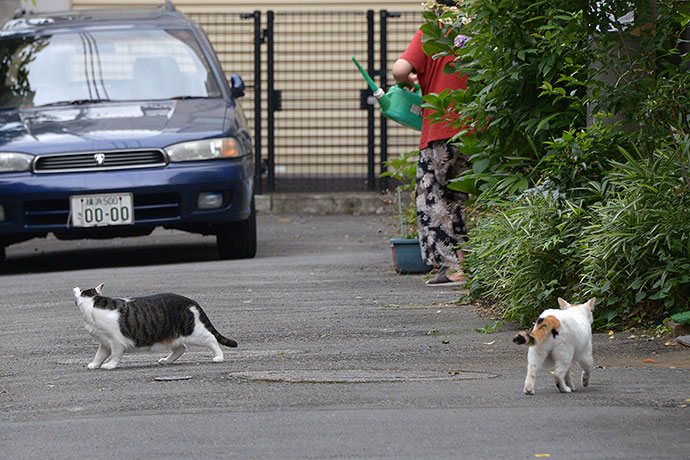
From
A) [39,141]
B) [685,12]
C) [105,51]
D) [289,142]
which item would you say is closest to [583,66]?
[685,12]

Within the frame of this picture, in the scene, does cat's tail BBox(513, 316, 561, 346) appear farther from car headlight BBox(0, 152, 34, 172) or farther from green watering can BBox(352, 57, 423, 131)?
car headlight BBox(0, 152, 34, 172)

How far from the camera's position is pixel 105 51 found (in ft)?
32.1

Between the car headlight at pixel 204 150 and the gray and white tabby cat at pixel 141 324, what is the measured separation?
11.8 feet

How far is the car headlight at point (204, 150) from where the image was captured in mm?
8531

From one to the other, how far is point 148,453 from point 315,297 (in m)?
3.44

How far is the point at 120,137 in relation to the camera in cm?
855

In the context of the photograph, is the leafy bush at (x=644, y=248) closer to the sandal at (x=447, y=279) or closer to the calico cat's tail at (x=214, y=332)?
the calico cat's tail at (x=214, y=332)

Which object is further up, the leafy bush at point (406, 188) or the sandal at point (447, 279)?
the leafy bush at point (406, 188)

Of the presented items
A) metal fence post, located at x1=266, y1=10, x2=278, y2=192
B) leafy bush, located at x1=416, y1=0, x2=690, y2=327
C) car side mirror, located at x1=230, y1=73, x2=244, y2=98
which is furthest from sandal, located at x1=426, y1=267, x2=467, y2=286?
metal fence post, located at x1=266, y1=10, x2=278, y2=192

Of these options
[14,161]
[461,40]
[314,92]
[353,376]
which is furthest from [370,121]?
[353,376]

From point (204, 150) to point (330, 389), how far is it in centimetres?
448

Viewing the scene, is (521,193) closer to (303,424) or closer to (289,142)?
(303,424)

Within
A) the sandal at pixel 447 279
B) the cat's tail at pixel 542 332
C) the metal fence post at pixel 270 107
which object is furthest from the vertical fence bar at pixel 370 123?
the cat's tail at pixel 542 332

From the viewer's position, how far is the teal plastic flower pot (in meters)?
7.89
